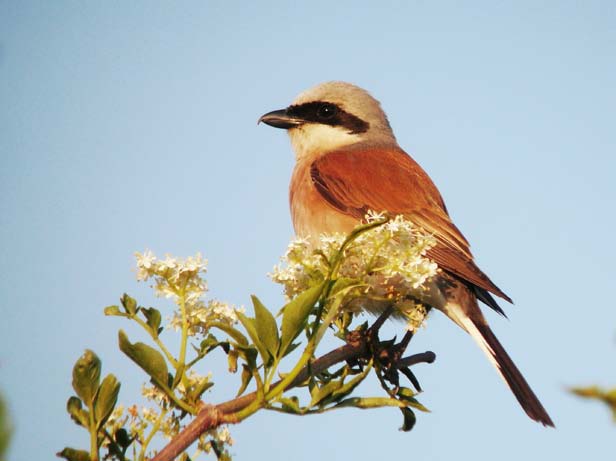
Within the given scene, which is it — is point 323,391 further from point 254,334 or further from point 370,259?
point 370,259

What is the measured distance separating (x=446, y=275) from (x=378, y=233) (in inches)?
85.7

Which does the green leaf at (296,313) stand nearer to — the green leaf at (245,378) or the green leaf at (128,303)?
the green leaf at (245,378)

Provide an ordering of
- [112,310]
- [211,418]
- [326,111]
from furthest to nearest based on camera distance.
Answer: [326,111] < [112,310] < [211,418]

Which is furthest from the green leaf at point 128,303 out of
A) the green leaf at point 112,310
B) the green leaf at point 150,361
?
the green leaf at point 150,361

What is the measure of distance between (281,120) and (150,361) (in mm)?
3816

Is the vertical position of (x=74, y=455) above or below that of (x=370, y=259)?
below

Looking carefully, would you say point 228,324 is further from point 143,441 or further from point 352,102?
point 352,102

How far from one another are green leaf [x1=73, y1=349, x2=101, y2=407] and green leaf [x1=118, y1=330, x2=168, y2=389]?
0.25 ft

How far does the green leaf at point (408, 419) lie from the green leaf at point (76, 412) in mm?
949

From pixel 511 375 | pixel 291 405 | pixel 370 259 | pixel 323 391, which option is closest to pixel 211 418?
pixel 291 405

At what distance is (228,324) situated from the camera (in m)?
1.61

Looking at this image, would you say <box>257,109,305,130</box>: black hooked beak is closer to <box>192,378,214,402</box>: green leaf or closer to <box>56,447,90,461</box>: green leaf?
<box>192,378,214,402</box>: green leaf

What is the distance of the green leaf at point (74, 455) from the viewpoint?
1.29 meters

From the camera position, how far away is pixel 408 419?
78.7 inches
